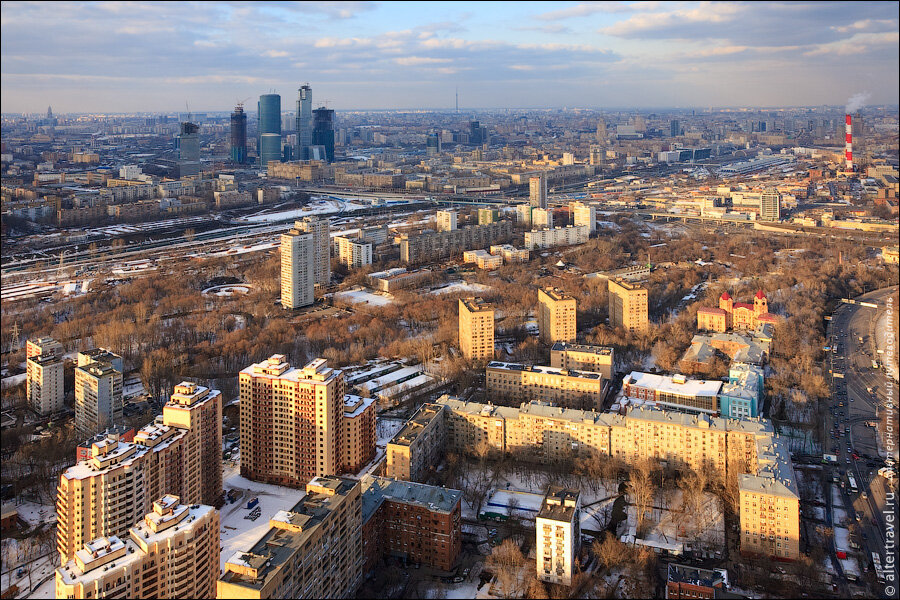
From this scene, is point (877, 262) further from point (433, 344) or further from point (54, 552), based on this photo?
point (54, 552)

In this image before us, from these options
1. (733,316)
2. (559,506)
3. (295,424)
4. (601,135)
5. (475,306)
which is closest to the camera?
(559,506)

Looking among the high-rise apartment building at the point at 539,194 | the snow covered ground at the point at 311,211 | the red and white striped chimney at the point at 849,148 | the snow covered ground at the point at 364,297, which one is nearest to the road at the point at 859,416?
the snow covered ground at the point at 364,297

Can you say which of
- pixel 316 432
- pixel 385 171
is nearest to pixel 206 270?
pixel 316 432

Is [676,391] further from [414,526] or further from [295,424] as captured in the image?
[295,424]

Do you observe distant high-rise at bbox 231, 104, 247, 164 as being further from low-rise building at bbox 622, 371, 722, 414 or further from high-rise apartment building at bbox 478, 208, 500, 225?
low-rise building at bbox 622, 371, 722, 414

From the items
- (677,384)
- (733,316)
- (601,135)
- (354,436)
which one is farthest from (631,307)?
(601,135)

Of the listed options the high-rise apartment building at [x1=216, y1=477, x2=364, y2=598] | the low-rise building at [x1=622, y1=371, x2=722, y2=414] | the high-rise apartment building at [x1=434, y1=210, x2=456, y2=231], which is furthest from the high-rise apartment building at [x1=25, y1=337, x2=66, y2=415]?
the high-rise apartment building at [x1=434, y1=210, x2=456, y2=231]

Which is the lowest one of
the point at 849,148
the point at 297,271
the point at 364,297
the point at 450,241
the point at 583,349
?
the point at 583,349
